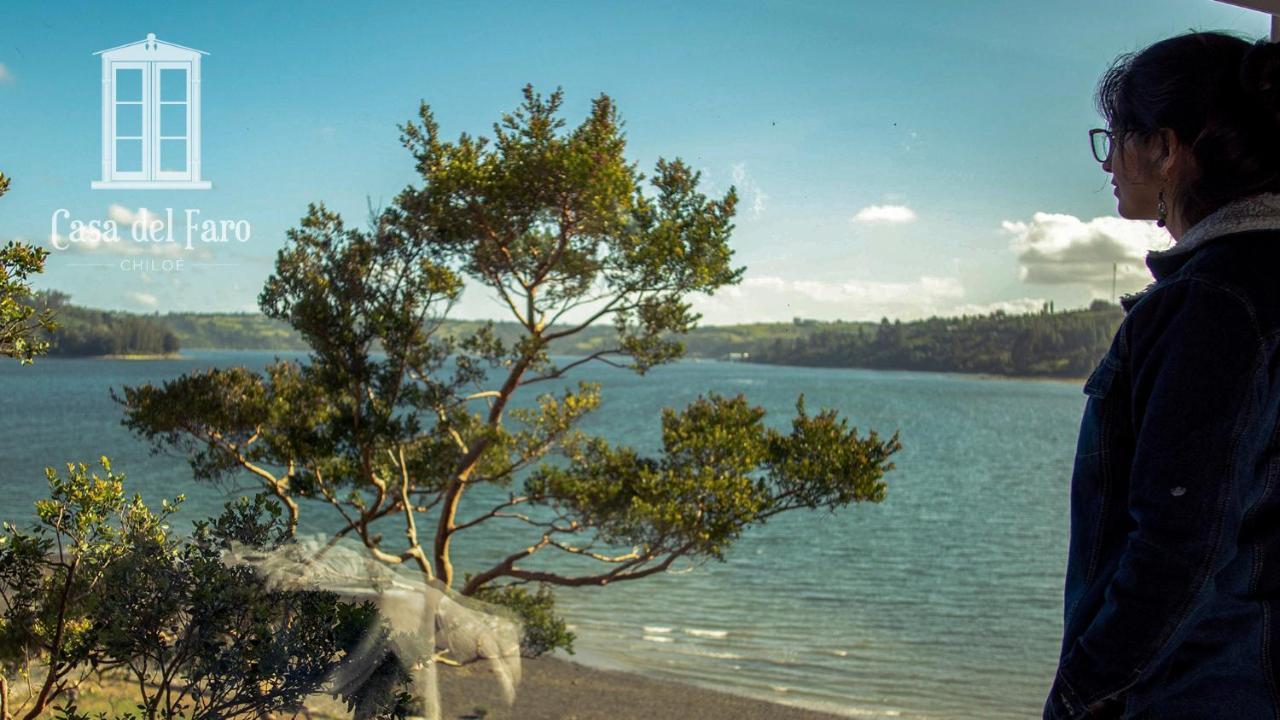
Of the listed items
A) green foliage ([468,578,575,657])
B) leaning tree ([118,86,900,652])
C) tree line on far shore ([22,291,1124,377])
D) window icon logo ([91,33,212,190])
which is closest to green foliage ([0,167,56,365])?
leaning tree ([118,86,900,652])

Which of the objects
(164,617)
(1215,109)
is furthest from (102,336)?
(1215,109)

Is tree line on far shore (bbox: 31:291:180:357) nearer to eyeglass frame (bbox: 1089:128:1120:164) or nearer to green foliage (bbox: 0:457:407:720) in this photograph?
green foliage (bbox: 0:457:407:720)

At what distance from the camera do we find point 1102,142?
109cm

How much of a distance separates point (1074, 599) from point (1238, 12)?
2.89 meters

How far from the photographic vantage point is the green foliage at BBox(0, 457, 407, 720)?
1785 mm

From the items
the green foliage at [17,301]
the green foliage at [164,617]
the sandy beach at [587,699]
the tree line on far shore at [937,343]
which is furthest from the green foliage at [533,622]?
the tree line on far shore at [937,343]

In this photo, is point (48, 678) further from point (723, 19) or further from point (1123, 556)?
point (723, 19)

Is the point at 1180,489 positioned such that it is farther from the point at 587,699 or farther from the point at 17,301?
the point at 587,699

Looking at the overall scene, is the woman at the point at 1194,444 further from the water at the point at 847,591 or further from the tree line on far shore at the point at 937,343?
the tree line on far shore at the point at 937,343

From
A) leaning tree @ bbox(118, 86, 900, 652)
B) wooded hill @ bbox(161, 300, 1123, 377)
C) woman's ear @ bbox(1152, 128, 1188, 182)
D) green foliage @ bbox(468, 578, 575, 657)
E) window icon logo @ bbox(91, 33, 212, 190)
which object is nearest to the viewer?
woman's ear @ bbox(1152, 128, 1188, 182)

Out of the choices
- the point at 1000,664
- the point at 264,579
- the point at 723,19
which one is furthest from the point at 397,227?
the point at 723,19

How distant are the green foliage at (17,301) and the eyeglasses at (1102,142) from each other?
1.87 m

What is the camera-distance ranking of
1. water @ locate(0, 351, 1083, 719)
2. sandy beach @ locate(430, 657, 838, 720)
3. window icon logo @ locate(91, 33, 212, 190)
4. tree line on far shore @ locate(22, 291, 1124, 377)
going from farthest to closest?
tree line on far shore @ locate(22, 291, 1124, 377), water @ locate(0, 351, 1083, 719), sandy beach @ locate(430, 657, 838, 720), window icon logo @ locate(91, 33, 212, 190)

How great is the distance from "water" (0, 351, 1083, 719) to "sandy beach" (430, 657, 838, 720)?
0.54m
